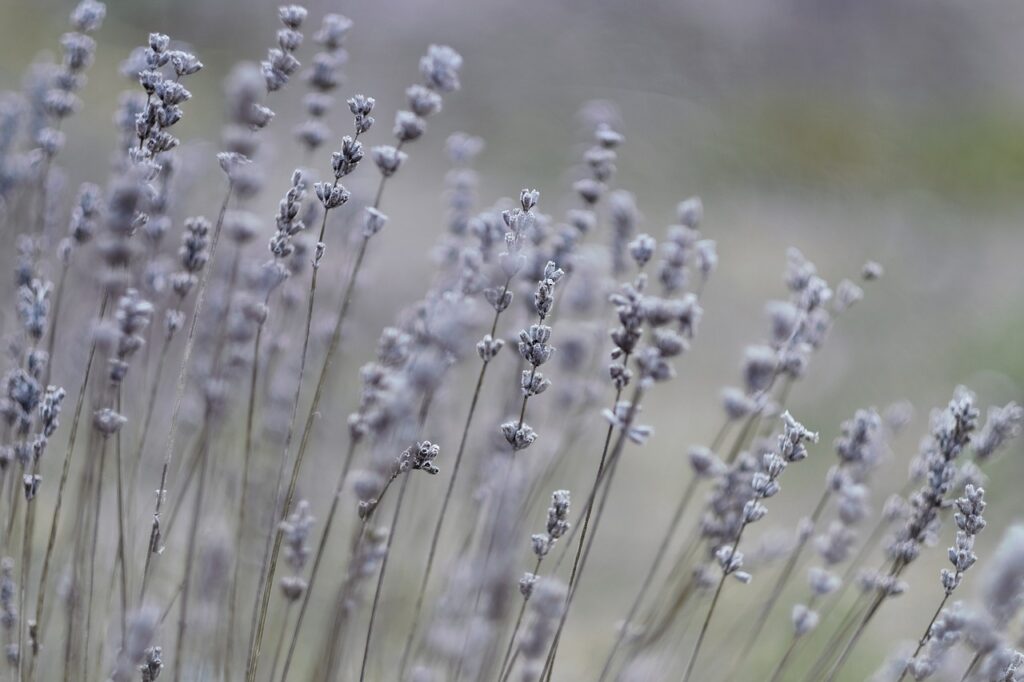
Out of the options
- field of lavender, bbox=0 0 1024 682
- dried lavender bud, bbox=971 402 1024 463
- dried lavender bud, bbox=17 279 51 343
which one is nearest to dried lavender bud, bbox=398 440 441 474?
field of lavender, bbox=0 0 1024 682

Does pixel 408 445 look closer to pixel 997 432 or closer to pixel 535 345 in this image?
pixel 535 345

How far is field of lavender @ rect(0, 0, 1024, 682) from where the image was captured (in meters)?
0.74

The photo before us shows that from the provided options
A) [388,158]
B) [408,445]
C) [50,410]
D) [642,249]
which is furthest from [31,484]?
[642,249]

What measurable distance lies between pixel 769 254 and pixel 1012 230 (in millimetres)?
1323

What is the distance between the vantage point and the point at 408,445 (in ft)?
2.39

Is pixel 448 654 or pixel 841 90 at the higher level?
pixel 841 90

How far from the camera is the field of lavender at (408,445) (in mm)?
739

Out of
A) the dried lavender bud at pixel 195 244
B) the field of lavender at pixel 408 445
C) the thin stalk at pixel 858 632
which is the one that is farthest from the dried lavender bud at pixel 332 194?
the thin stalk at pixel 858 632

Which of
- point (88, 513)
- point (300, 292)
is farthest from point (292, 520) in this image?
point (300, 292)

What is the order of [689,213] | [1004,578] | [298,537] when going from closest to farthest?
1. [1004,578]
2. [298,537]
3. [689,213]

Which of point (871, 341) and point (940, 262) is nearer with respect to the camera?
point (871, 341)

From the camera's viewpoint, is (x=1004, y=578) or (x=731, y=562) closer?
(x=1004, y=578)

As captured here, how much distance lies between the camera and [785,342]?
37.9 inches

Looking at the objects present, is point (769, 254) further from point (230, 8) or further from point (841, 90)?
point (230, 8)
